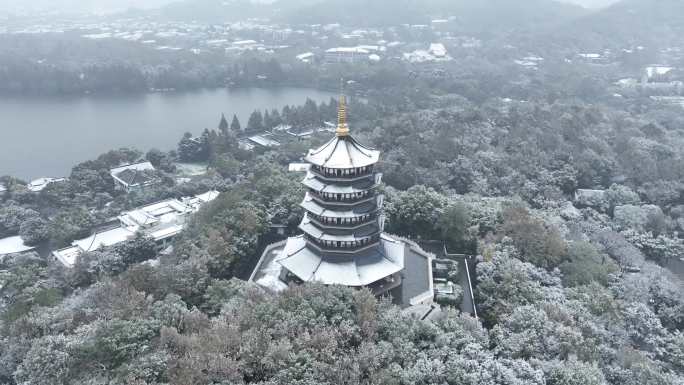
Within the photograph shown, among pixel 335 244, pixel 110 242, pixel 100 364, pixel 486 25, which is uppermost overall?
→ pixel 486 25

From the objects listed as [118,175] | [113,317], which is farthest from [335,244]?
[118,175]

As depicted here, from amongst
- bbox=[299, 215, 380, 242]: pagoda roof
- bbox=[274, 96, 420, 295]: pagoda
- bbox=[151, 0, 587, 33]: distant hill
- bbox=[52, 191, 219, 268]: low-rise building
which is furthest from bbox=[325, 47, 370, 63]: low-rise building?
bbox=[299, 215, 380, 242]: pagoda roof

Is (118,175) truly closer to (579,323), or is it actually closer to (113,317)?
(113,317)

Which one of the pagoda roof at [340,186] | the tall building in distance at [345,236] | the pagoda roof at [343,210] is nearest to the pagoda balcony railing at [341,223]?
the tall building in distance at [345,236]

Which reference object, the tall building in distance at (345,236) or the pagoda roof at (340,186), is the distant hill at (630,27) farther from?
the pagoda roof at (340,186)

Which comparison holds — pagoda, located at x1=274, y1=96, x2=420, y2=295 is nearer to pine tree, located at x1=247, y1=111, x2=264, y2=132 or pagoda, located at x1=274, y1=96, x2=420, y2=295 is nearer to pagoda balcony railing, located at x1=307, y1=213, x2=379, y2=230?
pagoda balcony railing, located at x1=307, y1=213, x2=379, y2=230

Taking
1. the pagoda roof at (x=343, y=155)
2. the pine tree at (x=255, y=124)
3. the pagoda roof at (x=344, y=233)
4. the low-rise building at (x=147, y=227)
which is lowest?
the low-rise building at (x=147, y=227)

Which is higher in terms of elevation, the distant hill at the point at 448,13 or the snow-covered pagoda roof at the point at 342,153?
the distant hill at the point at 448,13
